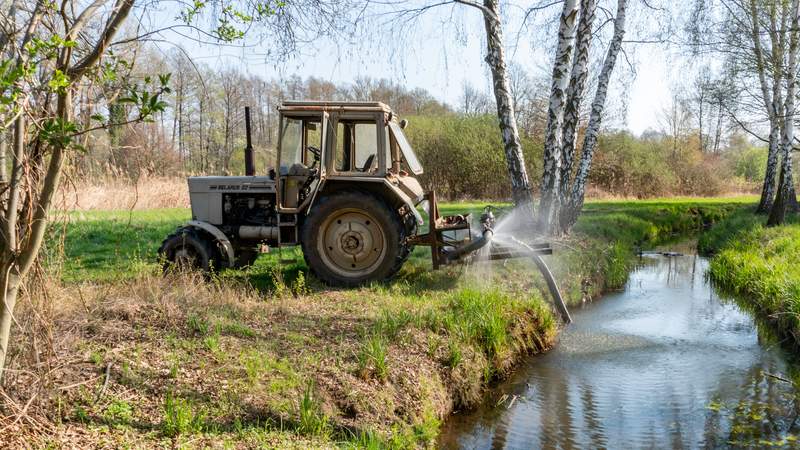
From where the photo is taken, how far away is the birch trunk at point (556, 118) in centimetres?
929

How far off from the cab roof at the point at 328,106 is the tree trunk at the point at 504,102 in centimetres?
287

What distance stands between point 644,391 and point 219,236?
4859mm

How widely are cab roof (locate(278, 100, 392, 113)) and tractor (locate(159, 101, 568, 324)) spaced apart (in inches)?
0.4

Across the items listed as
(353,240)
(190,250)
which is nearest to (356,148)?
(353,240)

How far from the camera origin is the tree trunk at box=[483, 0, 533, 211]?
920 cm

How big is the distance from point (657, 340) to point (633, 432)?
2.63 m

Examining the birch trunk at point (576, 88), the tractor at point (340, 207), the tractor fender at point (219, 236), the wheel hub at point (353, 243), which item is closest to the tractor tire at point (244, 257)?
the tractor at point (340, 207)

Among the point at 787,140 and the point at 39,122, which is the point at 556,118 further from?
the point at 787,140

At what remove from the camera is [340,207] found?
691cm

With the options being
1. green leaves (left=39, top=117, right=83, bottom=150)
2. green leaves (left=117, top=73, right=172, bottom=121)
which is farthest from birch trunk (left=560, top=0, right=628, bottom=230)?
green leaves (left=39, top=117, right=83, bottom=150)

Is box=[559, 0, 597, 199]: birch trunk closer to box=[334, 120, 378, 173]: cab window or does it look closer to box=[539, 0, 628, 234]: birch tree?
box=[539, 0, 628, 234]: birch tree

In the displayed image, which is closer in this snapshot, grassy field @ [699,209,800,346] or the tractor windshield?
→ the tractor windshield

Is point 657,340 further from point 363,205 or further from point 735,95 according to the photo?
point 735,95

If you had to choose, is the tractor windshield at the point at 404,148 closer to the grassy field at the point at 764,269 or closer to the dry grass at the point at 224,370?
the dry grass at the point at 224,370
